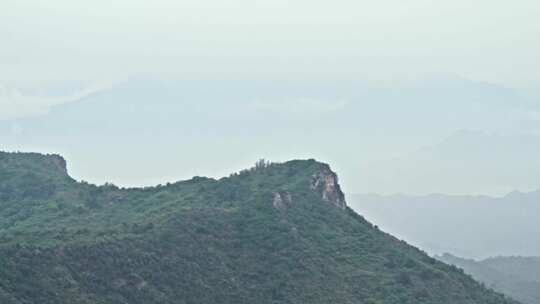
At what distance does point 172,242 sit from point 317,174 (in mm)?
28312

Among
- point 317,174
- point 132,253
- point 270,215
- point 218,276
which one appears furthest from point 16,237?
point 317,174

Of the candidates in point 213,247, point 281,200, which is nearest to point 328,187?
point 281,200

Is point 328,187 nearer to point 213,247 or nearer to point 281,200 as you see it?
point 281,200

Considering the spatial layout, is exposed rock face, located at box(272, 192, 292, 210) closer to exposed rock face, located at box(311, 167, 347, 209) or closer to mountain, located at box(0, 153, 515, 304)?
mountain, located at box(0, 153, 515, 304)

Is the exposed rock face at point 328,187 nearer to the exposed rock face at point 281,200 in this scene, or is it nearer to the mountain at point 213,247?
the mountain at point 213,247

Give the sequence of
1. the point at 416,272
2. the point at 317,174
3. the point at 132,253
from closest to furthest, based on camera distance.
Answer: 1. the point at 132,253
2. the point at 416,272
3. the point at 317,174

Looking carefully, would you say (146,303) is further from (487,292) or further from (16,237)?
(487,292)

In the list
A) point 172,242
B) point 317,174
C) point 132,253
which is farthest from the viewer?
point 317,174

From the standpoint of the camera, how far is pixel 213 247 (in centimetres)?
10500

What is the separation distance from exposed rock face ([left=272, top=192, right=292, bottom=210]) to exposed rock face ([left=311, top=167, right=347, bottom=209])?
5.02 meters

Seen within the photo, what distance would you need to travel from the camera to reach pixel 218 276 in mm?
98875

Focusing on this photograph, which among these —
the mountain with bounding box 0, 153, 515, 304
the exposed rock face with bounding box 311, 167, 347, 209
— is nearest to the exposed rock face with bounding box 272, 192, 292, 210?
the mountain with bounding box 0, 153, 515, 304

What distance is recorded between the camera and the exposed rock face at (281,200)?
117m

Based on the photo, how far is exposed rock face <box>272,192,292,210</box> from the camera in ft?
385
